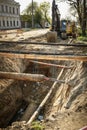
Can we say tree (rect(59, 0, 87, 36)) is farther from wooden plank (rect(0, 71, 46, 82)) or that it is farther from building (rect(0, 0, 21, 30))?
building (rect(0, 0, 21, 30))

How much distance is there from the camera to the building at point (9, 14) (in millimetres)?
53581

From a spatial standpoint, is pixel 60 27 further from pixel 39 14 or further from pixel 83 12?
pixel 39 14

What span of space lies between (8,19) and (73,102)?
51.1 m

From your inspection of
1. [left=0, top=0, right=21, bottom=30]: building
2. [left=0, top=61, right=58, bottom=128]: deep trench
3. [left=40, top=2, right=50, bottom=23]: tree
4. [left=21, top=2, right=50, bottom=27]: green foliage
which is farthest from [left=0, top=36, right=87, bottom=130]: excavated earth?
[left=40, top=2, right=50, bottom=23]: tree

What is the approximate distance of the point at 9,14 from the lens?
57.8 meters

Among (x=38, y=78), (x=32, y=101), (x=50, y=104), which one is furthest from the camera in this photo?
(x=32, y=101)

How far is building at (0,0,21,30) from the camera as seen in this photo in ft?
176

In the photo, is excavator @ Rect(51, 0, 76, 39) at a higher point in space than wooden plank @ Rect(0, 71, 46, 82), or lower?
higher

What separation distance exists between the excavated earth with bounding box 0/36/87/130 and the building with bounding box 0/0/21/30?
3779 centimetres

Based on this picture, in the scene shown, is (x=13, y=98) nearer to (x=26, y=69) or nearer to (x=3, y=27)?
(x=26, y=69)

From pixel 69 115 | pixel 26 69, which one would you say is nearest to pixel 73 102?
pixel 69 115

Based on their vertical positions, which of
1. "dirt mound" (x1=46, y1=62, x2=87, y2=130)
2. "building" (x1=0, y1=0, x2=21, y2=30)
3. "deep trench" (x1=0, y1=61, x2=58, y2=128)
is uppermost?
"building" (x1=0, y1=0, x2=21, y2=30)

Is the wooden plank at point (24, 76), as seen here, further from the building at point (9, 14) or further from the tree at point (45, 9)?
the tree at point (45, 9)

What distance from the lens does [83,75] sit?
9852 mm
